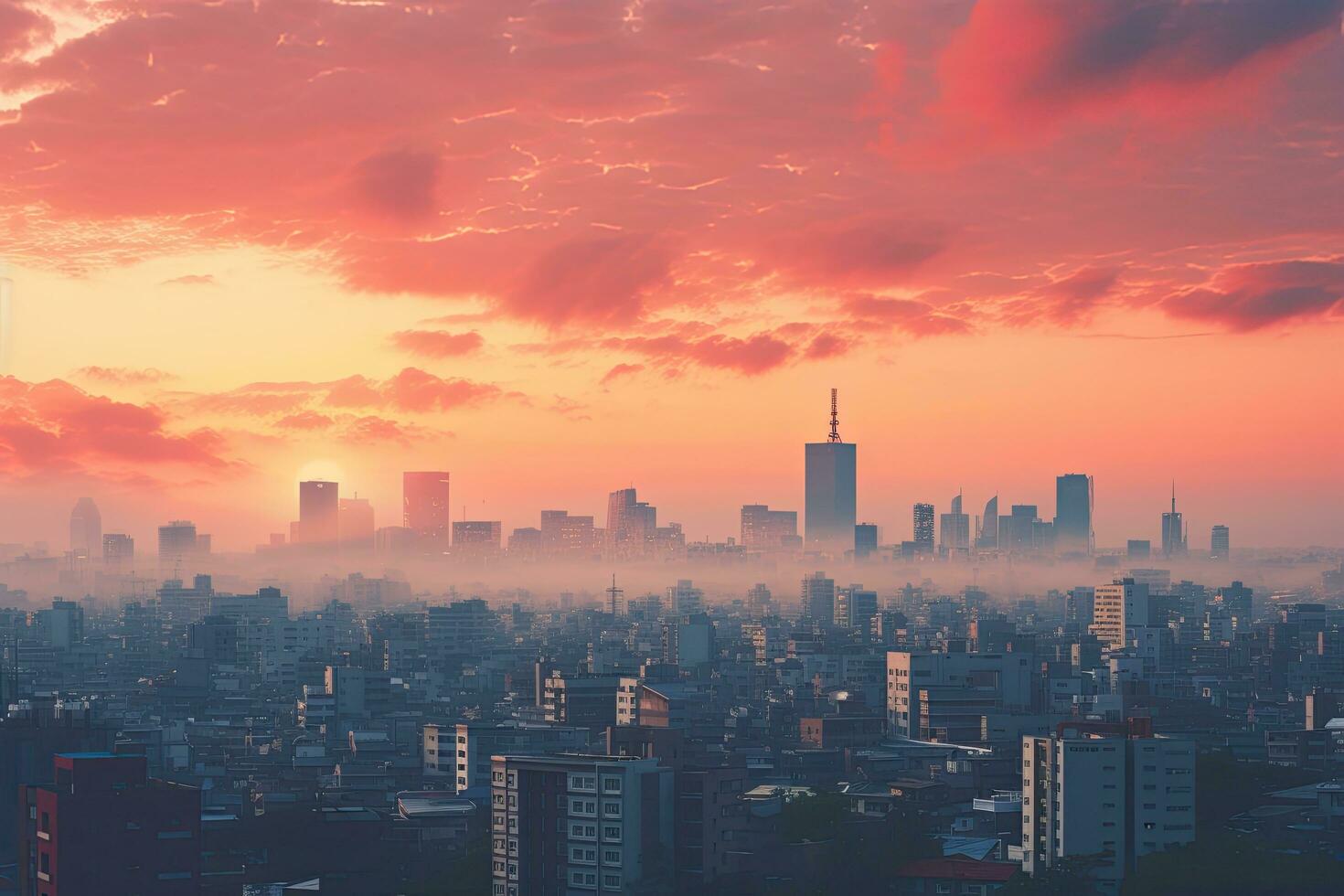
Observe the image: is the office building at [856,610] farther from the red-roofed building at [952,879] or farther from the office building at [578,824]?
the office building at [578,824]

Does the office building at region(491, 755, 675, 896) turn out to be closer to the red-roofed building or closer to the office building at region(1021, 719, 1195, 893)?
the red-roofed building

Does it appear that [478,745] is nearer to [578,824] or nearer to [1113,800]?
[578,824]

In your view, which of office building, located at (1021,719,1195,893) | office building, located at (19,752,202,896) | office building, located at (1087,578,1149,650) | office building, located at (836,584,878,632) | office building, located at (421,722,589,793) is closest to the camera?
office building, located at (19,752,202,896)

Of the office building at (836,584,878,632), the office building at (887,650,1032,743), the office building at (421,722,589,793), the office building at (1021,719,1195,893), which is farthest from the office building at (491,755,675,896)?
the office building at (836,584,878,632)

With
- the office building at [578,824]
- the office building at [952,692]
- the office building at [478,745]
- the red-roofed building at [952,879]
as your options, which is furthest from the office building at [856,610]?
the office building at [578,824]

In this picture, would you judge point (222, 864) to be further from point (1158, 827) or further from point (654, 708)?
point (654, 708)

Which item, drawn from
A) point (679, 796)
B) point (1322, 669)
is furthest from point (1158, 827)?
point (1322, 669)
